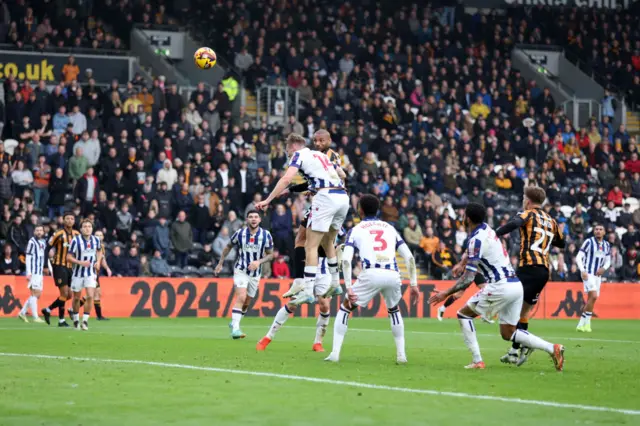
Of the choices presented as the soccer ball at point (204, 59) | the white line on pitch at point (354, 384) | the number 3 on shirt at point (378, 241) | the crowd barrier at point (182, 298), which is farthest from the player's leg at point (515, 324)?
the crowd barrier at point (182, 298)

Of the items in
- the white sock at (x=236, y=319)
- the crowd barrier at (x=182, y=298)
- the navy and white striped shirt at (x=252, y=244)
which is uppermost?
the navy and white striped shirt at (x=252, y=244)

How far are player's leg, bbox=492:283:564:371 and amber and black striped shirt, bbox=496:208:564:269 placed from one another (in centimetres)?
128

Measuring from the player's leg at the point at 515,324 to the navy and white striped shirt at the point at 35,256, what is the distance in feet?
49.0

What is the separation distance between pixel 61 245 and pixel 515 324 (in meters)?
13.0

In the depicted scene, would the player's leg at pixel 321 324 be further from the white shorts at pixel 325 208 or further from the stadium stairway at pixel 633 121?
the stadium stairway at pixel 633 121

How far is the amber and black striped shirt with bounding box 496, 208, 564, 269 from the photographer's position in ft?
47.1

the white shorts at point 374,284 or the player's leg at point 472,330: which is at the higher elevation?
the white shorts at point 374,284

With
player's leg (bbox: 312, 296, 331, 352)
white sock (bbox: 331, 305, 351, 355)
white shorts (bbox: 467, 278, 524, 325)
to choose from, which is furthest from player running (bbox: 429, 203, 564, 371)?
player's leg (bbox: 312, 296, 331, 352)

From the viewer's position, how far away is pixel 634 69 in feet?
150

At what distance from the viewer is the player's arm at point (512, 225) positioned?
1362 cm

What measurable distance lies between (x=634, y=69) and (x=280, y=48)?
16059 mm

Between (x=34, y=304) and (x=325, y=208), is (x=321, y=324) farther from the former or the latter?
(x=34, y=304)

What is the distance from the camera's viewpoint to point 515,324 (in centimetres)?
1347

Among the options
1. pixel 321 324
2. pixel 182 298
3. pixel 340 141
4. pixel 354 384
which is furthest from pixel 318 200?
pixel 340 141
